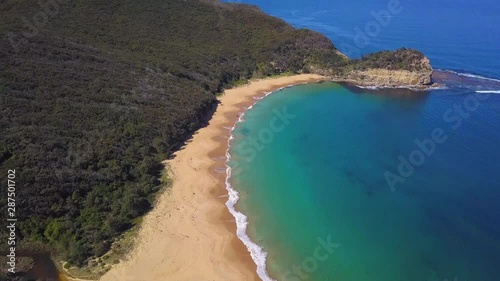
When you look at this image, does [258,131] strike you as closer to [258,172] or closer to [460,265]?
[258,172]

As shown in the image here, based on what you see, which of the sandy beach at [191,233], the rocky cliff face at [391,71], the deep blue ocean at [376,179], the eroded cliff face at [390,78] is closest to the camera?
the sandy beach at [191,233]

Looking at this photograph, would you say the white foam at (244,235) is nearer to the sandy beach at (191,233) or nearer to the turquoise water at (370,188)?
the sandy beach at (191,233)

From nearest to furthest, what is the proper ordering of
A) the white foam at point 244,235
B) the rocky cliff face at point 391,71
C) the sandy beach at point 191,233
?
the sandy beach at point 191,233
the white foam at point 244,235
the rocky cliff face at point 391,71

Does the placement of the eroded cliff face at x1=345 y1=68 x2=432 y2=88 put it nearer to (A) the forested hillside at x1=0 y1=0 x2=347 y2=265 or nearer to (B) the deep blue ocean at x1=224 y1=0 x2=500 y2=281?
(B) the deep blue ocean at x1=224 y1=0 x2=500 y2=281

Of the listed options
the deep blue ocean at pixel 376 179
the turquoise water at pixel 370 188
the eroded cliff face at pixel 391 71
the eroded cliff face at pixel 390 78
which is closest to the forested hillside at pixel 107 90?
the eroded cliff face at pixel 391 71

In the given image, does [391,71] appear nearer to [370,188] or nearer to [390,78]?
[390,78]

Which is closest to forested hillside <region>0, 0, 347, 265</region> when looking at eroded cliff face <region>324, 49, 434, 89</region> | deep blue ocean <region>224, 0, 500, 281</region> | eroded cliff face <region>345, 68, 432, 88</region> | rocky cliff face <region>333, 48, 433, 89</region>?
eroded cliff face <region>324, 49, 434, 89</region>

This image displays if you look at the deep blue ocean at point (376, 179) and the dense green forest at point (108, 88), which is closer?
the deep blue ocean at point (376, 179)

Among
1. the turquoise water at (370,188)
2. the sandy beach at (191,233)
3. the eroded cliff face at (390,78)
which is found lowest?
the sandy beach at (191,233)
